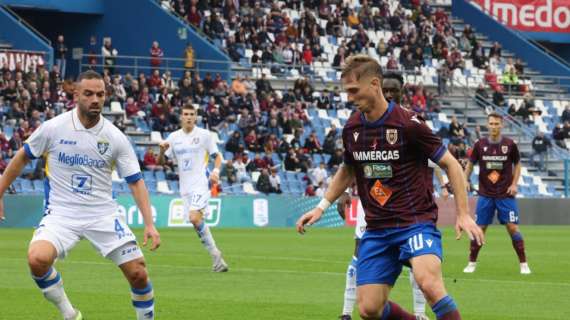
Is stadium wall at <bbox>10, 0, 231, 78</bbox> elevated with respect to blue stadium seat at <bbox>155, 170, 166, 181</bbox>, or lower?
elevated

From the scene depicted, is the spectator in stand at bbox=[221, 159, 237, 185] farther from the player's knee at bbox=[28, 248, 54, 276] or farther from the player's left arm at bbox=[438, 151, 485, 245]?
the player's left arm at bbox=[438, 151, 485, 245]

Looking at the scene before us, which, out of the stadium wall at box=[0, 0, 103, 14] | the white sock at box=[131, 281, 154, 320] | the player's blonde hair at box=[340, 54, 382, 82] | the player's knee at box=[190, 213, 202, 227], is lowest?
the player's knee at box=[190, 213, 202, 227]

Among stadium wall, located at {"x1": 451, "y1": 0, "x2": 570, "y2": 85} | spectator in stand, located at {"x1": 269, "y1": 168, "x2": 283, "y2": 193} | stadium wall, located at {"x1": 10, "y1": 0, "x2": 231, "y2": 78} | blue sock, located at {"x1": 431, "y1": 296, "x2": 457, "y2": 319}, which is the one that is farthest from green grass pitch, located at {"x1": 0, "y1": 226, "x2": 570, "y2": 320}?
stadium wall, located at {"x1": 451, "y1": 0, "x2": 570, "y2": 85}

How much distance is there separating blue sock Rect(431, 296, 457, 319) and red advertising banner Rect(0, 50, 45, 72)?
33.0 meters

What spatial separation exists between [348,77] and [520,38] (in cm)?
5082

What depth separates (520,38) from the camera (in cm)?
5878

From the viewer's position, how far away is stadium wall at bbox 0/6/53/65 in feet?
141

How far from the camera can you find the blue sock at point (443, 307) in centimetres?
885

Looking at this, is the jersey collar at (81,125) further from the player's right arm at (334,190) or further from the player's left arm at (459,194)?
the player's left arm at (459,194)

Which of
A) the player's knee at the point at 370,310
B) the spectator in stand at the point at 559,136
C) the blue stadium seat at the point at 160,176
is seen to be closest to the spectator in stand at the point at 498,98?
the spectator in stand at the point at 559,136

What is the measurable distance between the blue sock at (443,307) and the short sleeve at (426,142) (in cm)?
102

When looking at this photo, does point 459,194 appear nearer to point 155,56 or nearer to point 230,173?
point 230,173

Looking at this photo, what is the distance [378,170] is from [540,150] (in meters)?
40.1

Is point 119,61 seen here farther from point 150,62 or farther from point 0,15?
point 0,15
